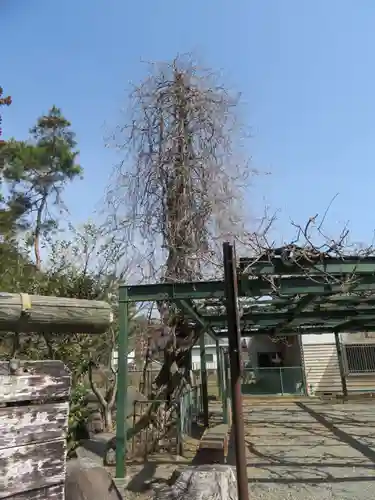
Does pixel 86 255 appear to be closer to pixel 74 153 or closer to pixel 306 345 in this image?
pixel 74 153

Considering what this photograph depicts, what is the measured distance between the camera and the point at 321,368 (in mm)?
20156

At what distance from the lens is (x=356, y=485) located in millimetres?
5551

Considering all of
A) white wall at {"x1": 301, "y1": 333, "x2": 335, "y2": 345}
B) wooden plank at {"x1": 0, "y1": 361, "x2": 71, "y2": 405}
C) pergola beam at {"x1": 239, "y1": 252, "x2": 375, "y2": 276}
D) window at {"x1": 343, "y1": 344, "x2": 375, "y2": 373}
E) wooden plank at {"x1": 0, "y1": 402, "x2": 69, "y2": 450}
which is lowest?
wooden plank at {"x1": 0, "y1": 402, "x2": 69, "y2": 450}

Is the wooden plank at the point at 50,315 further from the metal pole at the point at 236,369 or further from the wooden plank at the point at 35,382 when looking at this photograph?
the metal pole at the point at 236,369

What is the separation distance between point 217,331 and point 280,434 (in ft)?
14.8

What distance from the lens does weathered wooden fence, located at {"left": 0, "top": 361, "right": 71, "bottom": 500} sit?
169 centimetres

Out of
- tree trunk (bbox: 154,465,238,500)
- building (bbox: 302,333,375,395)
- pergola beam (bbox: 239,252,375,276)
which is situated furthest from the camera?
building (bbox: 302,333,375,395)

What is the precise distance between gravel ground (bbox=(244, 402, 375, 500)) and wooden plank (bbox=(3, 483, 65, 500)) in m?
4.14

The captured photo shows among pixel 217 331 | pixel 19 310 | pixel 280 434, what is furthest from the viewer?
pixel 217 331

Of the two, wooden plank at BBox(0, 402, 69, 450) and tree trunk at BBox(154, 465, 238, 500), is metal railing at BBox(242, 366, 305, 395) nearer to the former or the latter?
tree trunk at BBox(154, 465, 238, 500)

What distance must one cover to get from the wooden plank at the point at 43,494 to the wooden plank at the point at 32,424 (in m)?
0.19

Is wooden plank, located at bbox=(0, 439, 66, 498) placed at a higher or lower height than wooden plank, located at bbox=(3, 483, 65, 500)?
higher

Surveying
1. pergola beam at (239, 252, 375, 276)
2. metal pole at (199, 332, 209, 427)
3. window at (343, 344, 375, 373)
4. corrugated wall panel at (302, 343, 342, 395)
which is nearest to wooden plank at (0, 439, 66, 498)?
pergola beam at (239, 252, 375, 276)

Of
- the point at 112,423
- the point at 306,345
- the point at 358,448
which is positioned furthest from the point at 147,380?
the point at 306,345
